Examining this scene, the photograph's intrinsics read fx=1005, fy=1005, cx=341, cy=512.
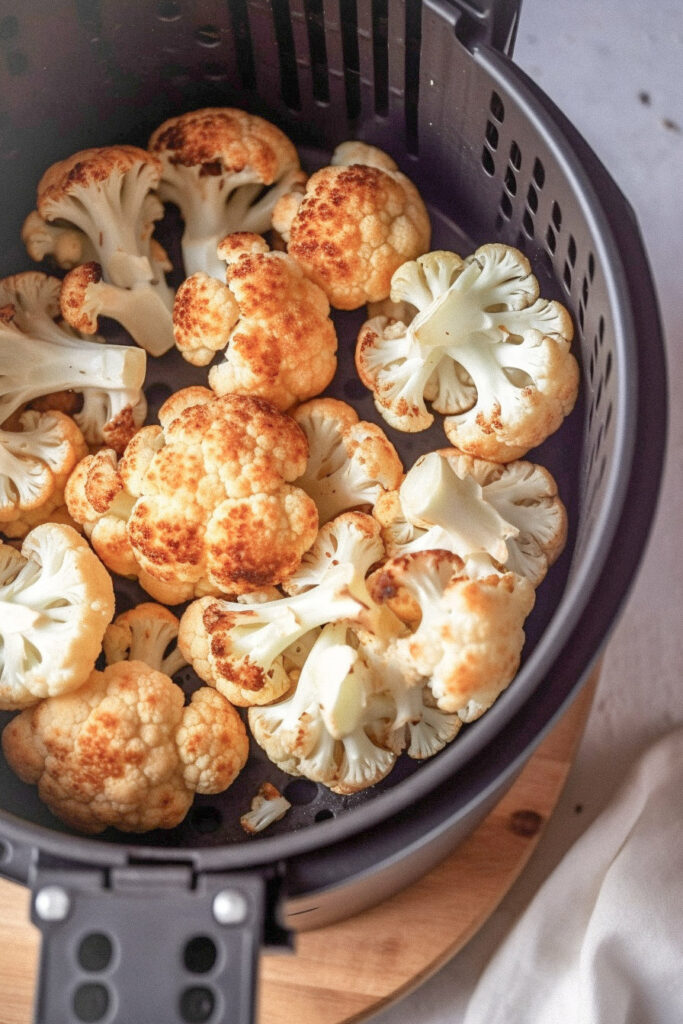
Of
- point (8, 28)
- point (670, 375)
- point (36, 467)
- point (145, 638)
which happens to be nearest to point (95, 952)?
point (145, 638)

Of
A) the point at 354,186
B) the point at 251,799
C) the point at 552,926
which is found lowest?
the point at 552,926

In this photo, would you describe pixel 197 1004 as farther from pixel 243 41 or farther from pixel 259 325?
pixel 243 41

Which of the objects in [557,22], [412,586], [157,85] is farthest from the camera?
[557,22]

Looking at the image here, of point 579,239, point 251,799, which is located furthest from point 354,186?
point 251,799

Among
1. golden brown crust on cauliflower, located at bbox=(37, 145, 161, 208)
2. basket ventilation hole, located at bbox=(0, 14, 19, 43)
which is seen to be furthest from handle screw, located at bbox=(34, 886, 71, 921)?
basket ventilation hole, located at bbox=(0, 14, 19, 43)

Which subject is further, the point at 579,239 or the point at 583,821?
the point at 583,821

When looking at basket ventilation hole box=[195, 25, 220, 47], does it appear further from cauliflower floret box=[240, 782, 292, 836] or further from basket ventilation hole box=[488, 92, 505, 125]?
cauliflower floret box=[240, 782, 292, 836]

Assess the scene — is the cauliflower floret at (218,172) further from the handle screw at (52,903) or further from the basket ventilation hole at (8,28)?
the handle screw at (52,903)

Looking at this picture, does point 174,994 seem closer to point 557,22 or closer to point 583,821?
point 583,821
